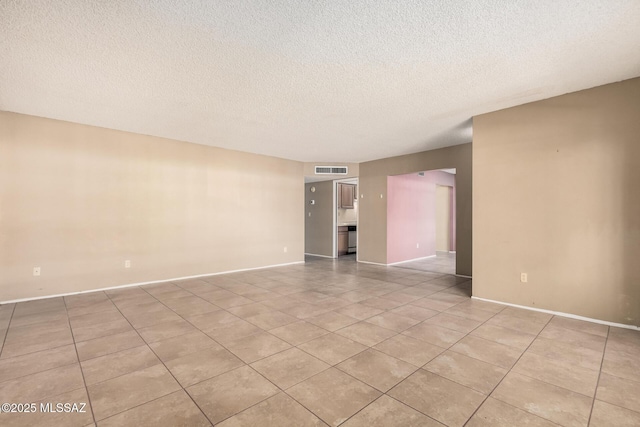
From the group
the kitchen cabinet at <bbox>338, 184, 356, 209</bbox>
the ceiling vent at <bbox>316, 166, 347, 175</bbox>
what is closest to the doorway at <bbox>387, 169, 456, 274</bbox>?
the ceiling vent at <bbox>316, 166, 347, 175</bbox>

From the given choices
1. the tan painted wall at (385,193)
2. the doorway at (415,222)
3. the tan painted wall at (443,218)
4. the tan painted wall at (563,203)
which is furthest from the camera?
the tan painted wall at (443,218)

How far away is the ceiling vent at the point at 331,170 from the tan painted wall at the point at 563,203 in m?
3.81

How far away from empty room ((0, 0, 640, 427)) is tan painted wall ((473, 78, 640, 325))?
21 mm

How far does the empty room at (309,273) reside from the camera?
1.90 metres

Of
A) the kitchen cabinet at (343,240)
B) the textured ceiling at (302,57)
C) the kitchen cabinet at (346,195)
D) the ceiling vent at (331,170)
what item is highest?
the textured ceiling at (302,57)

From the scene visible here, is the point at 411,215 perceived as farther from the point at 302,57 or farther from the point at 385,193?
the point at 302,57

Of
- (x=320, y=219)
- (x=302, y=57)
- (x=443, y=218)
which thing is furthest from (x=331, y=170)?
(x=302, y=57)

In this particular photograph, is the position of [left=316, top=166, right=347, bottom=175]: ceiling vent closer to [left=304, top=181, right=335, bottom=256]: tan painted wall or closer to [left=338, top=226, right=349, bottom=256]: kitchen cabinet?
[left=304, top=181, right=335, bottom=256]: tan painted wall

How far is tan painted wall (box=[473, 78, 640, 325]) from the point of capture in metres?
2.99

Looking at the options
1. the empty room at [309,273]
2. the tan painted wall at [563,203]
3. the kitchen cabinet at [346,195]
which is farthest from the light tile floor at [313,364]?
the kitchen cabinet at [346,195]

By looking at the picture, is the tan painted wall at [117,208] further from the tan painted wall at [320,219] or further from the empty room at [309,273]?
the tan painted wall at [320,219]

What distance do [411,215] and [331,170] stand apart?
244 cm

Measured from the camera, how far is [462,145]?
551 cm

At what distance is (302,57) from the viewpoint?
2.55 m
